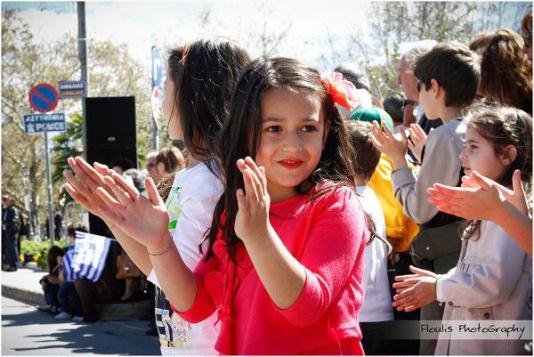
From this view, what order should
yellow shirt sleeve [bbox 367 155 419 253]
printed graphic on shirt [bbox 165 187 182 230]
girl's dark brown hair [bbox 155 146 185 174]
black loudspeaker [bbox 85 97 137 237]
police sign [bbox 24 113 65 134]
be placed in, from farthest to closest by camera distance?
1. police sign [bbox 24 113 65 134]
2. black loudspeaker [bbox 85 97 137 237]
3. girl's dark brown hair [bbox 155 146 185 174]
4. yellow shirt sleeve [bbox 367 155 419 253]
5. printed graphic on shirt [bbox 165 187 182 230]

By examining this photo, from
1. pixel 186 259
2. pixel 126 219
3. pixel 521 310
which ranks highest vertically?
pixel 126 219

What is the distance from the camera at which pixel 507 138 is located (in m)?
3.63

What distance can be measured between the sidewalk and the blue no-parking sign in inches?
121

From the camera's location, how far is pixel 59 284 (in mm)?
11805

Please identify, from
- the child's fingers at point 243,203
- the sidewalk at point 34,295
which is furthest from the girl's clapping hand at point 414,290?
the sidewalk at point 34,295

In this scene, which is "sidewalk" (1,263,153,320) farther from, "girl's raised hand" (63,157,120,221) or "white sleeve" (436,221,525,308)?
"girl's raised hand" (63,157,120,221)

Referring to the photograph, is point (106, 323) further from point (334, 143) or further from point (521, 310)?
point (334, 143)

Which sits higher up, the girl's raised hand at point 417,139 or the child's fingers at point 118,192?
the child's fingers at point 118,192

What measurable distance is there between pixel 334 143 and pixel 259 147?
26 cm

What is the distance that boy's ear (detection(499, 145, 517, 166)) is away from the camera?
3.63 meters

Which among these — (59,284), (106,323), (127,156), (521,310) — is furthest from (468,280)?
(127,156)

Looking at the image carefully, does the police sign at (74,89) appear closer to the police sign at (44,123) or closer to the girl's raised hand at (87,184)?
the police sign at (44,123)

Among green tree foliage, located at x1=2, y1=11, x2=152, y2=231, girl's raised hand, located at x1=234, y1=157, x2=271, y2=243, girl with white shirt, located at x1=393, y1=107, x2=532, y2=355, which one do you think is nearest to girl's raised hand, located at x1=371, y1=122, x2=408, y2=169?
girl with white shirt, located at x1=393, y1=107, x2=532, y2=355

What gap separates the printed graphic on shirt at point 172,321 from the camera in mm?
2859
